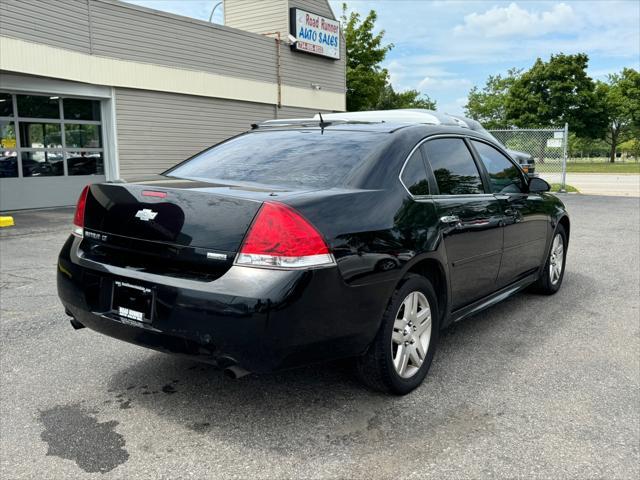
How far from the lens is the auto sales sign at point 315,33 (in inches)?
792

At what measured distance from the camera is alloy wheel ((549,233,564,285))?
225 inches

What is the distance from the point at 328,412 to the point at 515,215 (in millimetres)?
2385

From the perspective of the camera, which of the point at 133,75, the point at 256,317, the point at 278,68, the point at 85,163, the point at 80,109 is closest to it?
the point at 256,317

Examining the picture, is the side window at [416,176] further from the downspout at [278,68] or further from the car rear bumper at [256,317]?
the downspout at [278,68]

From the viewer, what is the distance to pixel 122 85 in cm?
1516

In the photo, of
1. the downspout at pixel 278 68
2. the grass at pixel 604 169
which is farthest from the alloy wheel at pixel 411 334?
the grass at pixel 604 169

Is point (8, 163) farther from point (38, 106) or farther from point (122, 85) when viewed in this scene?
point (122, 85)

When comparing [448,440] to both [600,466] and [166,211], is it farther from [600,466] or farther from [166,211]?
[166,211]

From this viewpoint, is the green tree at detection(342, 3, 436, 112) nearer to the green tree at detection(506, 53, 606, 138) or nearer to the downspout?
the downspout

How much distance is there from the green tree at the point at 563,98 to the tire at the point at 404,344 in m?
52.3

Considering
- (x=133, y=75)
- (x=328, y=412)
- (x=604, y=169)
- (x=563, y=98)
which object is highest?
(x=563, y=98)

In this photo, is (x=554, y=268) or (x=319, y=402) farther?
(x=554, y=268)

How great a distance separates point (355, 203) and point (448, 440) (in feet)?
4.17

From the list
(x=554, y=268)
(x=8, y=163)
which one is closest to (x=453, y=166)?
(x=554, y=268)
